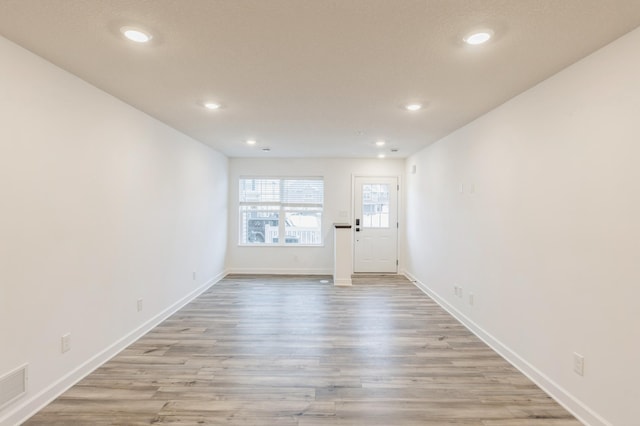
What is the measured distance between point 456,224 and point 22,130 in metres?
4.24

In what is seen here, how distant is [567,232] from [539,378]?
1.18m

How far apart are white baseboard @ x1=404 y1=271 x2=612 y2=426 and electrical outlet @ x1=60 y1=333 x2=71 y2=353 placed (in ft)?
11.9

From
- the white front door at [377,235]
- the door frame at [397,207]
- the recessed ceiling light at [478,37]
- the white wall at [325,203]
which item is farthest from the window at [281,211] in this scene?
the recessed ceiling light at [478,37]

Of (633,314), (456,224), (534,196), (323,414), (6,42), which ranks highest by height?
(6,42)

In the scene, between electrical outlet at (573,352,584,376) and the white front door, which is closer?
electrical outlet at (573,352,584,376)

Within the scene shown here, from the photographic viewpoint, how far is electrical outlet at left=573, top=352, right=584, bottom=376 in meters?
2.09

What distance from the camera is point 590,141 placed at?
6.66 ft

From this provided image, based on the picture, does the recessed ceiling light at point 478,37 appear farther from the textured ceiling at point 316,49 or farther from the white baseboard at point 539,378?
the white baseboard at point 539,378

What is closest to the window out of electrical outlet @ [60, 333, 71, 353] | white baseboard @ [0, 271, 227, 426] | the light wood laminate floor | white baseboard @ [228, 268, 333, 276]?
white baseboard @ [228, 268, 333, 276]

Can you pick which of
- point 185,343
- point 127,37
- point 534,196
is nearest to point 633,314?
point 534,196

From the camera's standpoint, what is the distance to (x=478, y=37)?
5.96 ft

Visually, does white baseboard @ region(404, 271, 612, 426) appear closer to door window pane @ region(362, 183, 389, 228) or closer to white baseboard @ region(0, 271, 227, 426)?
door window pane @ region(362, 183, 389, 228)

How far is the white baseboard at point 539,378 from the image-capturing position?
2016 millimetres

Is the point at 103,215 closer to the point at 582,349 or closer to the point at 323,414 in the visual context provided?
the point at 323,414
